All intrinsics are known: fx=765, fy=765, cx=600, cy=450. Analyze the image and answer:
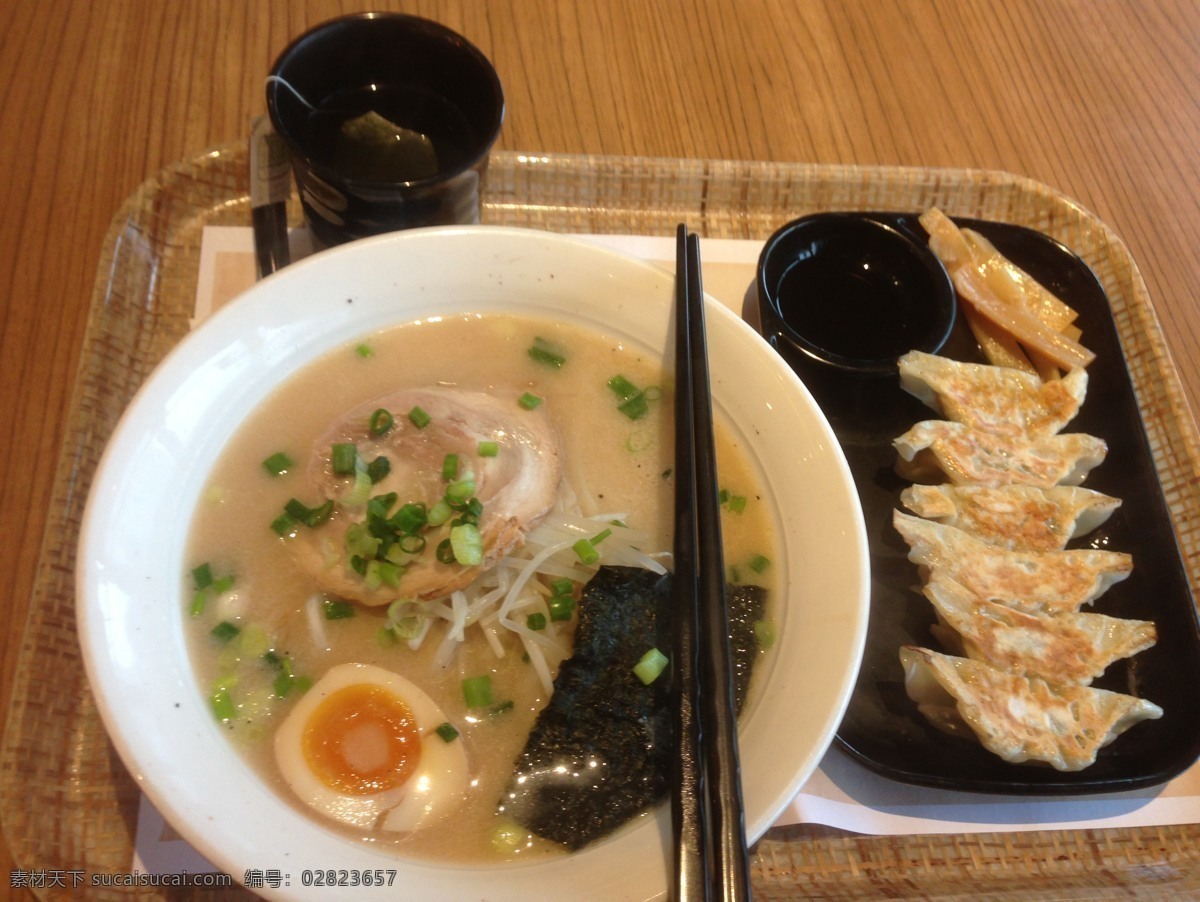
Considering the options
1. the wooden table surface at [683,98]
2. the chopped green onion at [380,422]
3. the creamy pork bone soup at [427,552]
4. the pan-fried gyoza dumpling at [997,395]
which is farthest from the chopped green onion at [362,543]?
the pan-fried gyoza dumpling at [997,395]

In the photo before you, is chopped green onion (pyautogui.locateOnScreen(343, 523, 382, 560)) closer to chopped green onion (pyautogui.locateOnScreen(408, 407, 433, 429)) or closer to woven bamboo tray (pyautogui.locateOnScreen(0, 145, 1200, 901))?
chopped green onion (pyautogui.locateOnScreen(408, 407, 433, 429))

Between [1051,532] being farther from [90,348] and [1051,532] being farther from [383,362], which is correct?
[90,348]

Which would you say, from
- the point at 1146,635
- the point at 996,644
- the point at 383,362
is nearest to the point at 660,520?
the point at 383,362

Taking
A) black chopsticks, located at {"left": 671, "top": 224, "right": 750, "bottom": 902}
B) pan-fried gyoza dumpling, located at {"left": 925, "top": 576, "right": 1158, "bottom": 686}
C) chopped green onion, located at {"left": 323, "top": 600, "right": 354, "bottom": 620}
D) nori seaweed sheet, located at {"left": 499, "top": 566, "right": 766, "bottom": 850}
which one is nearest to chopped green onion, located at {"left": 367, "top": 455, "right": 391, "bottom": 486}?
chopped green onion, located at {"left": 323, "top": 600, "right": 354, "bottom": 620}

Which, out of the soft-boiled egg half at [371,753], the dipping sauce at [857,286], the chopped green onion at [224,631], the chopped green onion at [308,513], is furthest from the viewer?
the dipping sauce at [857,286]

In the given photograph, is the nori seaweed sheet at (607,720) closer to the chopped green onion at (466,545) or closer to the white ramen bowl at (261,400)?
the white ramen bowl at (261,400)

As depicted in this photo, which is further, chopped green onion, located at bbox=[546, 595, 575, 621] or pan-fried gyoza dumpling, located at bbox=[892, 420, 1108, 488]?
pan-fried gyoza dumpling, located at bbox=[892, 420, 1108, 488]
